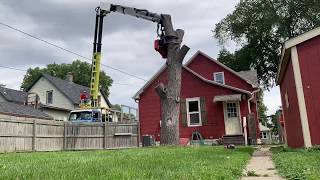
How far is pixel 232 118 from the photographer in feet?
84.6

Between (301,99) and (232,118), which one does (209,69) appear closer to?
(232,118)

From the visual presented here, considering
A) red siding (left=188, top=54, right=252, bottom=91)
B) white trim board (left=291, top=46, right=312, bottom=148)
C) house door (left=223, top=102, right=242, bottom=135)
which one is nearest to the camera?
white trim board (left=291, top=46, right=312, bottom=148)

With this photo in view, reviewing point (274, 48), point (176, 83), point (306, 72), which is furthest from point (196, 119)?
point (274, 48)

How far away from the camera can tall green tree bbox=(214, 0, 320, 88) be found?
42125 mm

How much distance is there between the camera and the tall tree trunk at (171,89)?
16.9m

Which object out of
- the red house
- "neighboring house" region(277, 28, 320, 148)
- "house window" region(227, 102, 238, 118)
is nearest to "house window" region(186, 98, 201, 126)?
the red house

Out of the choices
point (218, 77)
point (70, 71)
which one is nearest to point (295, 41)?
point (218, 77)

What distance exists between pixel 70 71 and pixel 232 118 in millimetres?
50995

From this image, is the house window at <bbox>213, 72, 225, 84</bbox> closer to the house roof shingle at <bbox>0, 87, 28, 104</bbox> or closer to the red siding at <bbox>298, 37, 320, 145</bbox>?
the red siding at <bbox>298, 37, 320, 145</bbox>

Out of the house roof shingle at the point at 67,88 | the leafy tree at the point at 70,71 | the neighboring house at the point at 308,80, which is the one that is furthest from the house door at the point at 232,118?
the leafy tree at the point at 70,71

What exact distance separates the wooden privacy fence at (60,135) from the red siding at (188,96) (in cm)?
522

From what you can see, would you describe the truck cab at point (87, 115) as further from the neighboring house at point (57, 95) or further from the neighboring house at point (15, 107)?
the neighboring house at point (57, 95)

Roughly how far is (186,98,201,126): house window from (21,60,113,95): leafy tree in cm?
4655

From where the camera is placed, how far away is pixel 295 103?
1351cm
